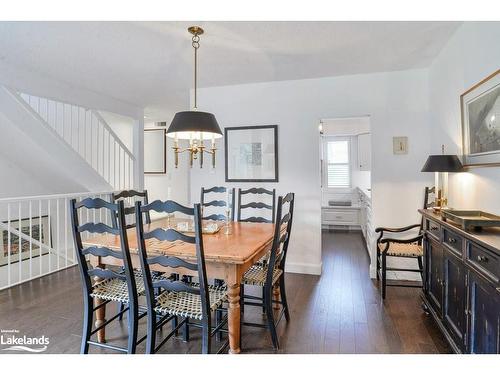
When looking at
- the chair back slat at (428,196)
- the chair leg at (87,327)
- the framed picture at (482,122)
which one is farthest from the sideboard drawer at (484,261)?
the chair leg at (87,327)

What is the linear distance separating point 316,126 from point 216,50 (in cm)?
162

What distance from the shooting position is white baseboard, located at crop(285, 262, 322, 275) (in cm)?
390

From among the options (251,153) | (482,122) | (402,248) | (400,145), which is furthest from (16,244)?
(482,122)

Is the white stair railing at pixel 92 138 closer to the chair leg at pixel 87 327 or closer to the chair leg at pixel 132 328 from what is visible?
the chair leg at pixel 87 327

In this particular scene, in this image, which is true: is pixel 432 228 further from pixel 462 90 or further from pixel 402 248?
pixel 462 90

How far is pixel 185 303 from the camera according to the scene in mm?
1989

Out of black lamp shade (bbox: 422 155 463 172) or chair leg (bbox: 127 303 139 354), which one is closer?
chair leg (bbox: 127 303 139 354)

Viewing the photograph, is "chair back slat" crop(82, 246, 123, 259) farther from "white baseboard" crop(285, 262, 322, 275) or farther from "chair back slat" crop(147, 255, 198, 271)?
"white baseboard" crop(285, 262, 322, 275)

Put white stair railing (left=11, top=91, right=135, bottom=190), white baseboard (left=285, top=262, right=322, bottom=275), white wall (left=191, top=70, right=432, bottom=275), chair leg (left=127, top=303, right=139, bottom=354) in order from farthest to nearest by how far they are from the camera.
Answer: white stair railing (left=11, top=91, right=135, bottom=190) < white baseboard (left=285, top=262, right=322, bottom=275) < white wall (left=191, top=70, right=432, bottom=275) < chair leg (left=127, top=303, right=139, bottom=354)

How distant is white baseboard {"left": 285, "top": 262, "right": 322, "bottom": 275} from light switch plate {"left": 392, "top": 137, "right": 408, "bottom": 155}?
1722mm

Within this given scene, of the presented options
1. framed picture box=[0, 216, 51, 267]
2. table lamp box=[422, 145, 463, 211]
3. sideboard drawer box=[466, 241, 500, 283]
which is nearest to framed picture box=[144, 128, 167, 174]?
framed picture box=[0, 216, 51, 267]
